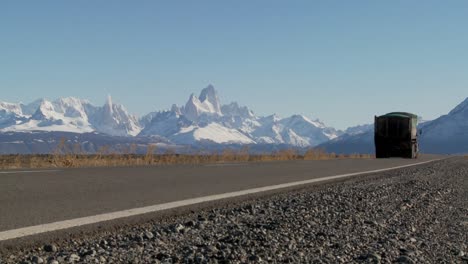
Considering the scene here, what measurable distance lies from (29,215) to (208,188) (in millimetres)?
3866

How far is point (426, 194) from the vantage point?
958 centimetres

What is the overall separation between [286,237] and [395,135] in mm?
31518

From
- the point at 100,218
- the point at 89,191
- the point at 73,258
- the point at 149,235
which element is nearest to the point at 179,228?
the point at 149,235

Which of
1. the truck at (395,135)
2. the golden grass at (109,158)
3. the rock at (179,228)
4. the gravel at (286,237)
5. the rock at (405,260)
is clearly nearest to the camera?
the gravel at (286,237)

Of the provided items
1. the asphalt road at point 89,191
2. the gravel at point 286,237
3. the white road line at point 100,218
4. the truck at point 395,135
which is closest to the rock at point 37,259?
the gravel at point 286,237

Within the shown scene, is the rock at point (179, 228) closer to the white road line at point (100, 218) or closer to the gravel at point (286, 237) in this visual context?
the gravel at point (286, 237)

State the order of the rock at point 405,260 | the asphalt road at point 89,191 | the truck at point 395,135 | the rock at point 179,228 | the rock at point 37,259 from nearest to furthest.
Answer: the rock at point 37,259 → the rock at point 405,260 → the rock at point 179,228 → the asphalt road at point 89,191 → the truck at point 395,135

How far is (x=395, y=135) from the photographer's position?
1367 inches

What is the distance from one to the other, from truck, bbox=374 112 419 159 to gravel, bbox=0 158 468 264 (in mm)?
27877

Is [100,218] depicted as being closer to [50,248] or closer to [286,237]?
[50,248]

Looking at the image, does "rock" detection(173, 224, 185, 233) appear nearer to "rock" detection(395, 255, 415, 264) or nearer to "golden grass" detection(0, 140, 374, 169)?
"rock" detection(395, 255, 415, 264)

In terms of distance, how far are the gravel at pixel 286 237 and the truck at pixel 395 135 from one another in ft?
91.5

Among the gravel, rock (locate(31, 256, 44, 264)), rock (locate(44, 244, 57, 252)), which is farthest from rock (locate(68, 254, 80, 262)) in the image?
rock (locate(44, 244, 57, 252))

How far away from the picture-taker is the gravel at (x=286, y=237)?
4004 millimetres
